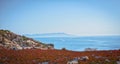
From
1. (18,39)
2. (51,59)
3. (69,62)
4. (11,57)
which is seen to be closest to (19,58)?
(11,57)

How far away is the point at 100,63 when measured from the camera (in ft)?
59.1

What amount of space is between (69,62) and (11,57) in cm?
619

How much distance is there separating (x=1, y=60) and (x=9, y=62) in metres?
1.19

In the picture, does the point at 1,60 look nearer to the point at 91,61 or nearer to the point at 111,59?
the point at 91,61

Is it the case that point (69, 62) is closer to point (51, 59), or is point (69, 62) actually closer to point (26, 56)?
point (51, 59)

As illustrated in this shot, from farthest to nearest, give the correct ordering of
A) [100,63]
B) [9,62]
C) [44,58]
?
[44,58] → [9,62] → [100,63]

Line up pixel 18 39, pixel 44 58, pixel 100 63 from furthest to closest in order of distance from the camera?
pixel 18 39 → pixel 44 58 → pixel 100 63

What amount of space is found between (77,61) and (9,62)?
6.16 meters

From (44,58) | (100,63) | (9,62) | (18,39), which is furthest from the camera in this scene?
(18,39)

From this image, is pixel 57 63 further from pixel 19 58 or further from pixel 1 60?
pixel 1 60

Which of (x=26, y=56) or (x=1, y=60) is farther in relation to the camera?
(x=26, y=56)

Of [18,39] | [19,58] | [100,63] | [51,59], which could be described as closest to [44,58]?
[51,59]

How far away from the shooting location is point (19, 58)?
66.8 ft

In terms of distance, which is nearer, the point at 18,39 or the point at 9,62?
the point at 9,62
